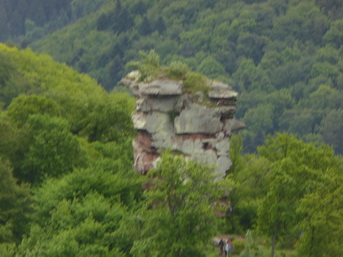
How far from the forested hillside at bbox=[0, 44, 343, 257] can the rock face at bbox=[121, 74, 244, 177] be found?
3.71 ft

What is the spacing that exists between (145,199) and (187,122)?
5122mm

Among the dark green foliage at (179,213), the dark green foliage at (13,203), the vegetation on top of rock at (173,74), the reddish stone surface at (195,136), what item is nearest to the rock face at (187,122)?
the reddish stone surface at (195,136)

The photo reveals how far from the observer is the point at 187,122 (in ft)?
188

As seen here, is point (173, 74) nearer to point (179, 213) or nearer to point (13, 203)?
point (13, 203)

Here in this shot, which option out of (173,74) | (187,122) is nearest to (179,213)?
(187,122)

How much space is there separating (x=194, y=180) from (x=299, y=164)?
6.64 metres

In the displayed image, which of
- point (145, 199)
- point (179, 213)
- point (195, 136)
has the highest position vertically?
point (179, 213)

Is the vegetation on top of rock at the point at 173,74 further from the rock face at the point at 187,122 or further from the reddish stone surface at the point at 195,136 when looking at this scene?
the reddish stone surface at the point at 195,136

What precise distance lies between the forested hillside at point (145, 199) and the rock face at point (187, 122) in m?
1.13

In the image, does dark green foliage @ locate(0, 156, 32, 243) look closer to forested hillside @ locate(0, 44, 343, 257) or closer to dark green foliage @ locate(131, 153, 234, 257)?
forested hillside @ locate(0, 44, 343, 257)

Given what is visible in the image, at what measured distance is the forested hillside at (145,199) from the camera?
48.8 metres

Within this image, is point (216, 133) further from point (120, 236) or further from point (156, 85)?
point (120, 236)

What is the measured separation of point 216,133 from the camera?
57438 millimetres

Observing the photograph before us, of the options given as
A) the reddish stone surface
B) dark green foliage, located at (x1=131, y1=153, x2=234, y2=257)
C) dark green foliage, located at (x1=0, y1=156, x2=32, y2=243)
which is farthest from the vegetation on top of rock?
dark green foliage, located at (x1=0, y1=156, x2=32, y2=243)
